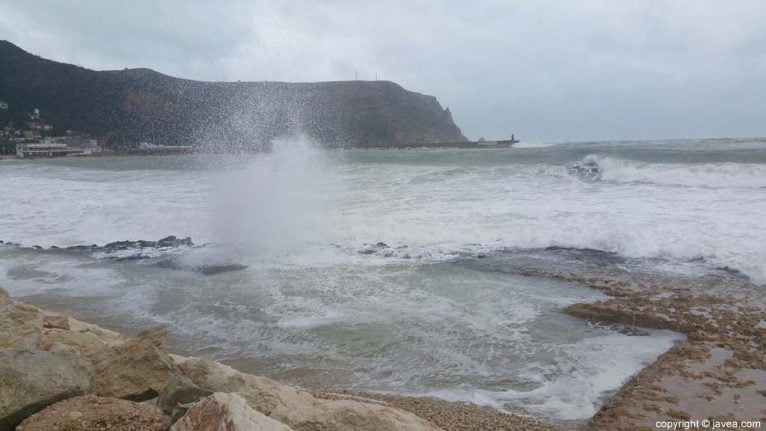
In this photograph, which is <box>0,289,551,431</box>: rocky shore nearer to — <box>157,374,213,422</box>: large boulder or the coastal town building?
<box>157,374,213,422</box>: large boulder

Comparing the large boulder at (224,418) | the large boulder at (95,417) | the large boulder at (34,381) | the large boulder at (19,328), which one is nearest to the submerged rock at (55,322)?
the large boulder at (19,328)

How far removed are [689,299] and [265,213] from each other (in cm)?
1011

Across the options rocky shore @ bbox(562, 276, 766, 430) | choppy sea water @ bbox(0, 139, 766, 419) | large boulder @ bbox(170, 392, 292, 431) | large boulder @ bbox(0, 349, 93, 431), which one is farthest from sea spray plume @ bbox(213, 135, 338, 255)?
large boulder @ bbox(170, 392, 292, 431)

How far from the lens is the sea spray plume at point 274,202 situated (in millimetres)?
12799

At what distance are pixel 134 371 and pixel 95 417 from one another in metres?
0.86

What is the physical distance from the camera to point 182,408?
2.85 m

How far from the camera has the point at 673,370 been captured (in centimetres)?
510

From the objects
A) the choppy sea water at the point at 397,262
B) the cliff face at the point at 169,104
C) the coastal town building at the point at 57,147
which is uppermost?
the cliff face at the point at 169,104

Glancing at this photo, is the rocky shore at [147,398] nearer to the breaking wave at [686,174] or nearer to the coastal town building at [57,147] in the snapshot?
the breaking wave at [686,174]

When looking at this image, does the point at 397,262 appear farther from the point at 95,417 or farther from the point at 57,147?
the point at 57,147

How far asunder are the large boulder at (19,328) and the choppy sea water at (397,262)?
6.73ft

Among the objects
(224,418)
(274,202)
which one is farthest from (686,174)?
(224,418)

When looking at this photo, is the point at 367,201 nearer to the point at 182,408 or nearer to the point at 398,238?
the point at 398,238

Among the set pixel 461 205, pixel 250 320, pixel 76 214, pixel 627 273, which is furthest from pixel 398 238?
pixel 76 214
